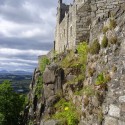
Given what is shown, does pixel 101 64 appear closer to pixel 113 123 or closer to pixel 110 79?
pixel 110 79

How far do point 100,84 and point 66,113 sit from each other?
424 centimetres

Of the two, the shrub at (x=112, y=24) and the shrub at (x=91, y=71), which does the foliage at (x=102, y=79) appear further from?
the shrub at (x=112, y=24)

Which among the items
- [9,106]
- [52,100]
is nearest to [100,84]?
[52,100]

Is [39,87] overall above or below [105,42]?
below

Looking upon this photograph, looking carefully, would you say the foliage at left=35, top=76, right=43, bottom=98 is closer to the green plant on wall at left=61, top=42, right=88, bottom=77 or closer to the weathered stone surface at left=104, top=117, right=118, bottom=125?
the green plant on wall at left=61, top=42, right=88, bottom=77

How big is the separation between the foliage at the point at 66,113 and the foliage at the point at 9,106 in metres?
17.8

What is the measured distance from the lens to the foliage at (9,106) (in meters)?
39.3

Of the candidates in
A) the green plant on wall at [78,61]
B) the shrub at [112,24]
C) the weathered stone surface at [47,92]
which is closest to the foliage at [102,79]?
the shrub at [112,24]

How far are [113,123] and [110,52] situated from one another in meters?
4.09

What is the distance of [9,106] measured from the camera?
41.4 metres

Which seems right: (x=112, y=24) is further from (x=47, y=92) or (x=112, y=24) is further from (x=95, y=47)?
(x=47, y=92)

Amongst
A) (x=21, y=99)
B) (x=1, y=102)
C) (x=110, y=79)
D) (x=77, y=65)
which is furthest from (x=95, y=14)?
(x=21, y=99)

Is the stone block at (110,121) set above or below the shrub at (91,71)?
below

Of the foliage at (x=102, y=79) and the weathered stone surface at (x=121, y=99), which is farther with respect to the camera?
the foliage at (x=102, y=79)
